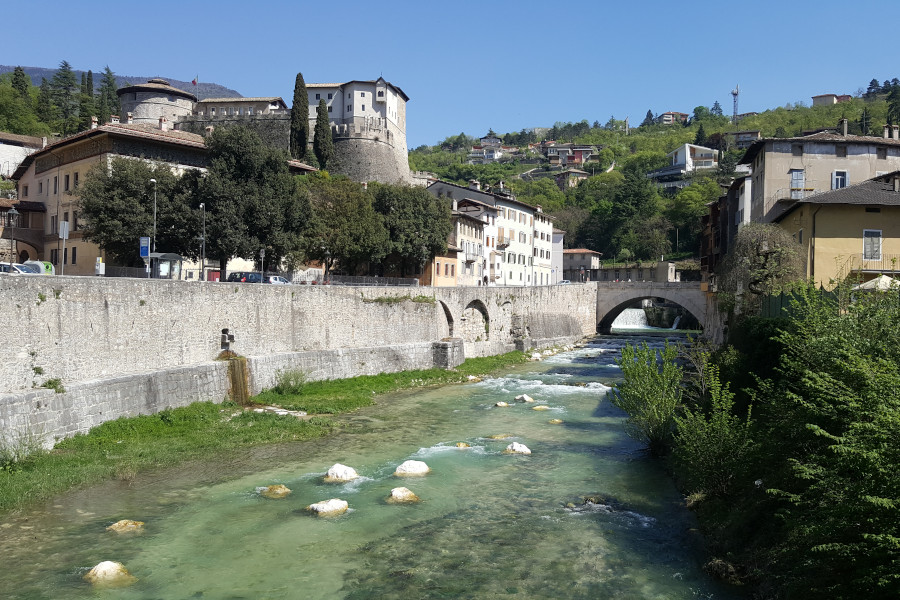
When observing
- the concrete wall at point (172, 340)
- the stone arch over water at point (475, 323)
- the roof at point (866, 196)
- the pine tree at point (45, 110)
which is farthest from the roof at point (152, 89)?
the roof at point (866, 196)

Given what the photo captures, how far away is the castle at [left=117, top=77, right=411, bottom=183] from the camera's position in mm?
79938

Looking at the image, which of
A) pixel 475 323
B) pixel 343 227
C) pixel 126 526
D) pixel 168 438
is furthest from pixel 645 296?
pixel 126 526

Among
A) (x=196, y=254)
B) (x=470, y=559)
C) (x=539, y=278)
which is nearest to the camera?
(x=470, y=559)

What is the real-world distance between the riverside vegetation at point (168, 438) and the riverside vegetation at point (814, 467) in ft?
37.8

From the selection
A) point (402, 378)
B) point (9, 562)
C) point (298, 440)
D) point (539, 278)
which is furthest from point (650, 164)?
point (9, 562)

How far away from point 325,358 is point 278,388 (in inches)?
142

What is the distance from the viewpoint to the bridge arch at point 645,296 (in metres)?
57.8

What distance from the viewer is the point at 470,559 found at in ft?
38.9

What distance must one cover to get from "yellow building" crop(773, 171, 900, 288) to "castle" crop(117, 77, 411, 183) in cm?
5920

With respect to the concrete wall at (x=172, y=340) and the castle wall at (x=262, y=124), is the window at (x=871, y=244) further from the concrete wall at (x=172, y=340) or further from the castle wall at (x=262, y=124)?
the castle wall at (x=262, y=124)

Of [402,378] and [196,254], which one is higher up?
[196,254]

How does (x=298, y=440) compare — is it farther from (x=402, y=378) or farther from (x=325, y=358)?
(x=402, y=378)

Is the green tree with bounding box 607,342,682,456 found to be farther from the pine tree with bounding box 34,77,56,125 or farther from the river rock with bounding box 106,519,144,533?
the pine tree with bounding box 34,77,56,125

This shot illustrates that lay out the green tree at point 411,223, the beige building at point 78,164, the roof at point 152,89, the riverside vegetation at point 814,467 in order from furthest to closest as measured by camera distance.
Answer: the roof at point 152,89
the green tree at point 411,223
the beige building at point 78,164
the riverside vegetation at point 814,467
